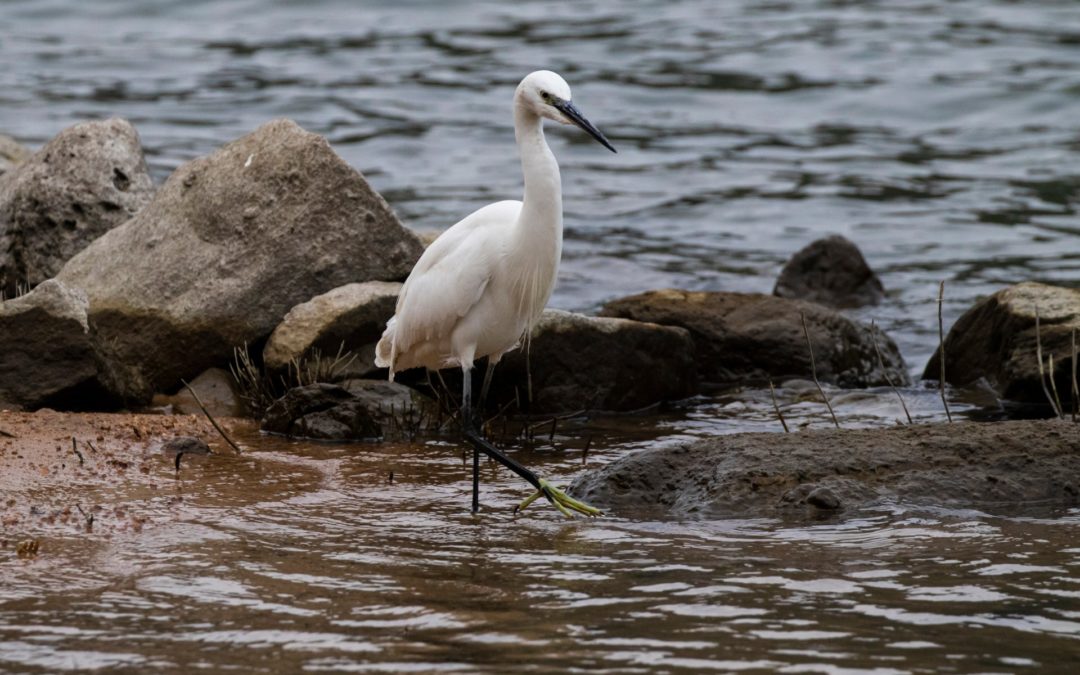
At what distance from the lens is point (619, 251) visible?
12.3 m

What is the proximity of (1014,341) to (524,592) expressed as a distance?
4205 mm

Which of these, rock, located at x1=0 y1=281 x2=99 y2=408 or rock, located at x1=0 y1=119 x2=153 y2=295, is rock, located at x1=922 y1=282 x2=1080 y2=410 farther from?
rock, located at x1=0 y1=119 x2=153 y2=295

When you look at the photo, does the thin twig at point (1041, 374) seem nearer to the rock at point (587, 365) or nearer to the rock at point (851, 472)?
the rock at point (851, 472)

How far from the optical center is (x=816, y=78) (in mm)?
18234

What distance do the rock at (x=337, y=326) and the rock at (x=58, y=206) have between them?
5.76 ft

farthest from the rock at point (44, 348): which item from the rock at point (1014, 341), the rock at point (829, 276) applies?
the rock at point (829, 276)

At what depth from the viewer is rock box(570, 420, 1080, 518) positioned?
17.7 ft

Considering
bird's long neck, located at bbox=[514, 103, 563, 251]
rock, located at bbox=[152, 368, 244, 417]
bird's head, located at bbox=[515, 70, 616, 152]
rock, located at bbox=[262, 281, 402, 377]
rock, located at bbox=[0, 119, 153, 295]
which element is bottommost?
rock, located at bbox=[152, 368, 244, 417]

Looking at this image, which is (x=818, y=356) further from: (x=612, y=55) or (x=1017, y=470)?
(x=612, y=55)

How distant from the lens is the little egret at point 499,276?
5.70 metres

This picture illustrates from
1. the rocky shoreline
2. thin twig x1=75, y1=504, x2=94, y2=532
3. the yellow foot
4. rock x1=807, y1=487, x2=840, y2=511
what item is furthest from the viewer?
the rocky shoreline

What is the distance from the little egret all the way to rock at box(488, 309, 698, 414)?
1.09m

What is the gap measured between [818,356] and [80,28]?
1782cm

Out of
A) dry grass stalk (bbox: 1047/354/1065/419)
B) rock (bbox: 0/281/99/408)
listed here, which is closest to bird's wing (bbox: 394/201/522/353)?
rock (bbox: 0/281/99/408)
